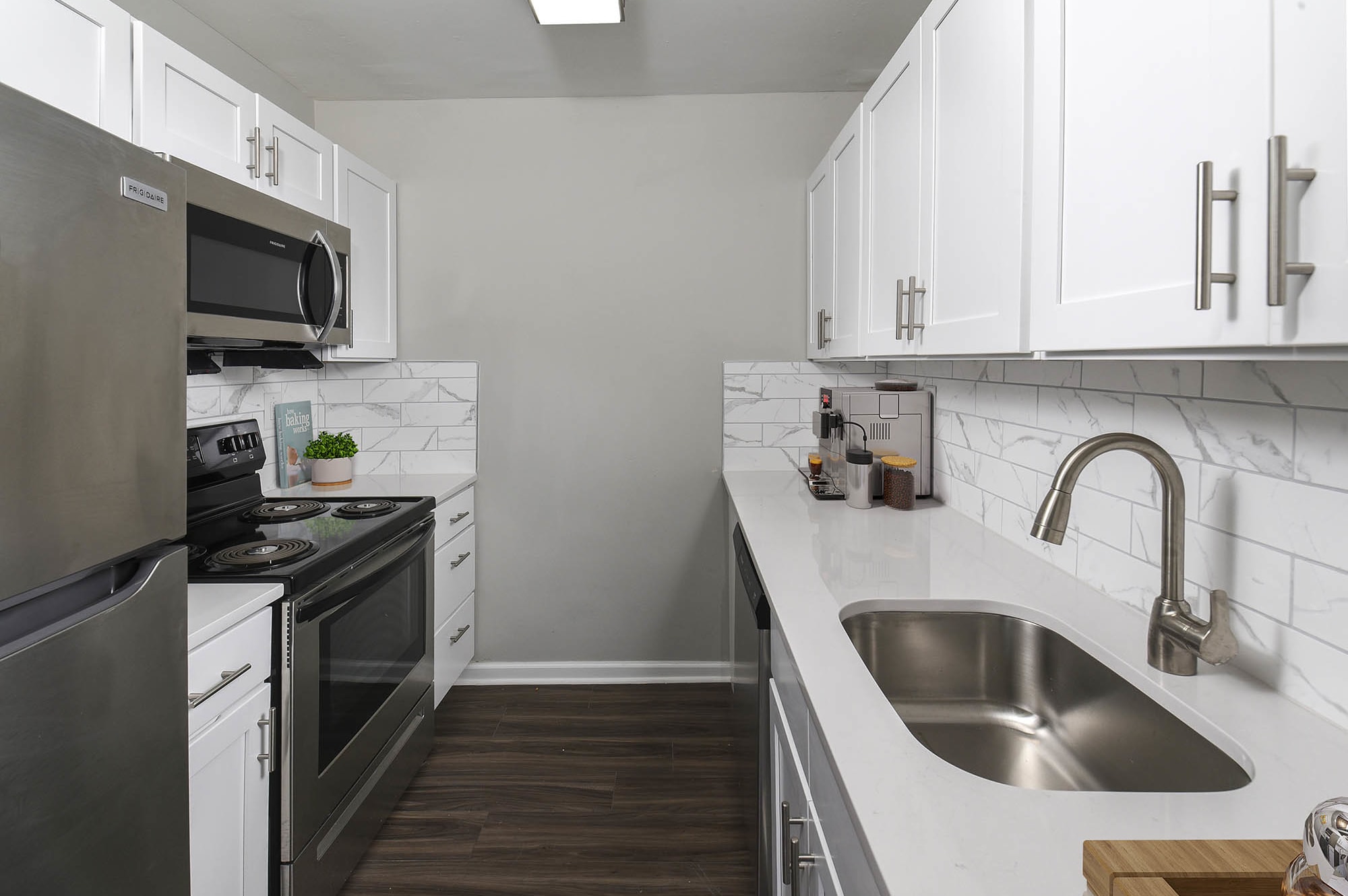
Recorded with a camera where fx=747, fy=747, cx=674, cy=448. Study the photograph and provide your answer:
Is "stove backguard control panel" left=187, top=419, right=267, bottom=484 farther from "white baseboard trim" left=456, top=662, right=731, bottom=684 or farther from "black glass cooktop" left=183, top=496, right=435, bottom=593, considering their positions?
"white baseboard trim" left=456, top=662, right=731, bottom=684

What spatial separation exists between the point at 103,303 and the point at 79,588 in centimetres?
33

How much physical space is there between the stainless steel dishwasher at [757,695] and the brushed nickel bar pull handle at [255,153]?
1.66 metres

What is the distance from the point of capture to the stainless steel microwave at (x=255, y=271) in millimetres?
1703

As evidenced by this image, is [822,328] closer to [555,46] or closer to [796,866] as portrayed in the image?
[555,46]

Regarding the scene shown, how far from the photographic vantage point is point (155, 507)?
0.96m

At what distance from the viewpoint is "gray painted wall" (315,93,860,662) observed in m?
3.07

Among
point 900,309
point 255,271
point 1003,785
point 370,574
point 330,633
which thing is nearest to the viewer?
point 1003,785

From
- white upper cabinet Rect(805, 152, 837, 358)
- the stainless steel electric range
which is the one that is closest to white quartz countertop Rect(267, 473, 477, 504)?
the stainless steel electric range

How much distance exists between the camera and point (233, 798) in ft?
4.78

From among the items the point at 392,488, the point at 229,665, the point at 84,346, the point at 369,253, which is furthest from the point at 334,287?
the point at 84,346

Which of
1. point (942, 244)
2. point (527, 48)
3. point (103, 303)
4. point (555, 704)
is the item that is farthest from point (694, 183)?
point (103, 303)

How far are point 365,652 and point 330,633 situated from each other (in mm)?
237

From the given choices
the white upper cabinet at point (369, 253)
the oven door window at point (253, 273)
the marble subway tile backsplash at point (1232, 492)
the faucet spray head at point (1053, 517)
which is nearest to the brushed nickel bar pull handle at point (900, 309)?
the marble subway tile backsplash at point (1232, 492)

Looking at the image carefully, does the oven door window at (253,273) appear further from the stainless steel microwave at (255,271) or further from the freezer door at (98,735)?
the freezer door at (98,735)
